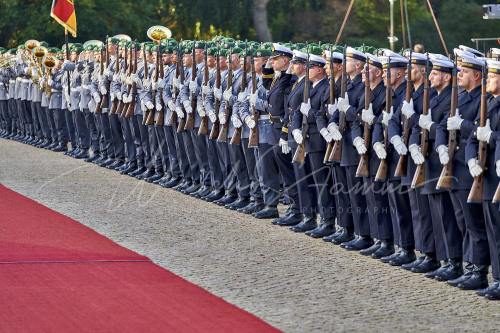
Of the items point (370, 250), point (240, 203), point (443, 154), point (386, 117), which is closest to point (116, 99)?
point (240, 203)

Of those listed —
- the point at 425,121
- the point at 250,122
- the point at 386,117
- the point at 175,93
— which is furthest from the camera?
the point at 175,93

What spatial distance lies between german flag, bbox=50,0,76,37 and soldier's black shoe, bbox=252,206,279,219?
11.6m

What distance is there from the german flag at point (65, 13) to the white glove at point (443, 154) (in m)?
16.4

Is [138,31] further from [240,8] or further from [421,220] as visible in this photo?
[421,220]

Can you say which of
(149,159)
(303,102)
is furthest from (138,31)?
(303,102)

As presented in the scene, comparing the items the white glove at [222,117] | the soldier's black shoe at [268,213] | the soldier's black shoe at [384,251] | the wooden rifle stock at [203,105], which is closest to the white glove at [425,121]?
the soldier's black shoe at [384,251]

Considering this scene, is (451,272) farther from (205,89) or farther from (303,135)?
(205,89)

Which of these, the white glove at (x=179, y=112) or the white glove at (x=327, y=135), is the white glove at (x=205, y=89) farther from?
the white glove at (x=327, y=135)

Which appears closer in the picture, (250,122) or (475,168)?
(475,168)

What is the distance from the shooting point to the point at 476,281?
11469 millimetres

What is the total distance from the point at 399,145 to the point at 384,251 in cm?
127

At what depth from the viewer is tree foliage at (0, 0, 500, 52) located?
5600 cm

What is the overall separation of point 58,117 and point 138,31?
31111 millimetres

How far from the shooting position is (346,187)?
1412 cm
